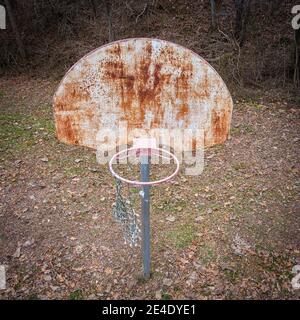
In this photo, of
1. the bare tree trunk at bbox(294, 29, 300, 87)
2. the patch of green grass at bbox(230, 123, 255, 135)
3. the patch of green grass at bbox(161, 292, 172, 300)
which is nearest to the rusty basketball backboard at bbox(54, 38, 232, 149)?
the patch of green grass at bbox(161, 292, 172, 300)

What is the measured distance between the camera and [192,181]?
248 inches

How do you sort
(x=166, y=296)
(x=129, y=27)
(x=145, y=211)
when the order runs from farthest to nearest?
(x=129, y=27) → (x=166, y=296) → (x=145, y=211)

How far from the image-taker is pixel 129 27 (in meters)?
12.3

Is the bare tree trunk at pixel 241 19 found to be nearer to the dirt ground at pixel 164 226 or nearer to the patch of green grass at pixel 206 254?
the dirt ground at pixel 164 226

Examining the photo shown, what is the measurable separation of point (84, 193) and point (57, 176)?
816 millimetres

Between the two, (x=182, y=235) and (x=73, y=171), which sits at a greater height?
(x=73, y=171)

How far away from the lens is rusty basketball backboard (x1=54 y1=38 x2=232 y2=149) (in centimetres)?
317

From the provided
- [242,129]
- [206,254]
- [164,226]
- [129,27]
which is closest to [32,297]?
[164,226]

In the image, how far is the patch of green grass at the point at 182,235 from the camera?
16.2 feet

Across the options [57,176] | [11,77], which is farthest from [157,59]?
[11,77]

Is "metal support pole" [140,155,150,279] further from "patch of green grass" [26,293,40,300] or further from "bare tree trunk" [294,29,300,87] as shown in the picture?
"bare tree trunk" [294,29,300,87]

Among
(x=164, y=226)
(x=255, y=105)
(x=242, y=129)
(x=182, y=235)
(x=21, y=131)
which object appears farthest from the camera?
(x=255, y=105)

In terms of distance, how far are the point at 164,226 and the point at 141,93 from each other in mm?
2532

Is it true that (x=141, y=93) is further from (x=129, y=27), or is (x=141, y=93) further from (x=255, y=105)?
(x=129, y=27)
